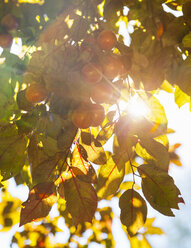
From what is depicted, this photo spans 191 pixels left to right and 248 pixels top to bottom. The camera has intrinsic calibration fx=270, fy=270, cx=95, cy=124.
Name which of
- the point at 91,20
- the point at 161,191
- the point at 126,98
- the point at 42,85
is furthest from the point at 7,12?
the point at 161,191

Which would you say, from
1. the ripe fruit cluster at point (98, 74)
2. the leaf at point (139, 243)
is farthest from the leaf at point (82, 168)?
the leaf at point (139, 243)

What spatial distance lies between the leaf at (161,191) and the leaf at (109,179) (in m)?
0.14

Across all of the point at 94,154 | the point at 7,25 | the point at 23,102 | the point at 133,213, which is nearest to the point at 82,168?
the point at 94,154

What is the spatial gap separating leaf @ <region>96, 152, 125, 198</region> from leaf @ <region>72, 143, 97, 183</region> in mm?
72

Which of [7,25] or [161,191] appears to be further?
[161,191]

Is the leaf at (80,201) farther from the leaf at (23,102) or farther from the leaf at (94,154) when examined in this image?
the leaf at (23,102)

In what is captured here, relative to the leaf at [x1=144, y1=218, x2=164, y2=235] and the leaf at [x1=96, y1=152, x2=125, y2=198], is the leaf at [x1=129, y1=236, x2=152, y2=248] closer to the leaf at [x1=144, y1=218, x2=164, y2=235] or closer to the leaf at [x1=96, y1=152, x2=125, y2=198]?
the leaf at [x1=144, y1=218, x2=164, y2=235]

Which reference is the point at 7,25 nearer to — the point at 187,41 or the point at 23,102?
the point at 23,102

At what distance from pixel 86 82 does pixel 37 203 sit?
59 cm

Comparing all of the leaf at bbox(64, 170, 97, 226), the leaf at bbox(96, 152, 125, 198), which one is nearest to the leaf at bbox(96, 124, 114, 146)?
the leaf at bbox(96, 152, 125, 198)

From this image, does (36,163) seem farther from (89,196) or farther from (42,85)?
(42,85)

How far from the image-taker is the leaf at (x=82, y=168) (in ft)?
4.09

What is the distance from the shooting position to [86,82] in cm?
103

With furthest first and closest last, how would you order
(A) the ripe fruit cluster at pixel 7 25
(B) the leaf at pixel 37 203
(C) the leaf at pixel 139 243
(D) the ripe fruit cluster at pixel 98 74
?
(C) the leaf at pixel 139 243 → (B) the leaf at pixel 37 203 → (D) the ripe fruit cluster at pixel 98 74 → (A) the ripe fruit cluster at pixel 7 25
